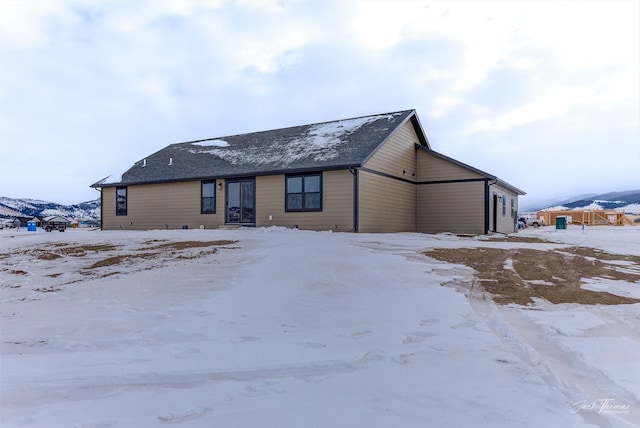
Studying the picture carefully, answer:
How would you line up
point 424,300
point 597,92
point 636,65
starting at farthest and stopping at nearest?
point 597,92 < point 636,65 < point 424,300

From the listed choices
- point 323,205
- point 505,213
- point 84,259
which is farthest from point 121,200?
point 505,213

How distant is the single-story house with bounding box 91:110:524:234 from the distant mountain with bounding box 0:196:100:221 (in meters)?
24.2

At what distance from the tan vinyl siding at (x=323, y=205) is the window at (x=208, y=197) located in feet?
8.06

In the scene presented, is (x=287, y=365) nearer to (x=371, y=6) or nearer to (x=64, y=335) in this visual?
(x=64, y=335)

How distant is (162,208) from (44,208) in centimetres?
3578

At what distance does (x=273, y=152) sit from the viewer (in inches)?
693

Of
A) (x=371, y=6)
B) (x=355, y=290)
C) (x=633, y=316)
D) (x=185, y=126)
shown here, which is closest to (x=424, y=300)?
(x=355, y=290)

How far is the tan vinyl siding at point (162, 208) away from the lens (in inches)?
698

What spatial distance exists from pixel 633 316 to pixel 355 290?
11.1ft

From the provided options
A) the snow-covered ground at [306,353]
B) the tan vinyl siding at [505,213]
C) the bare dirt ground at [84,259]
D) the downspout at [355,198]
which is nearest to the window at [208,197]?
the bare dirt ground at [84,259]

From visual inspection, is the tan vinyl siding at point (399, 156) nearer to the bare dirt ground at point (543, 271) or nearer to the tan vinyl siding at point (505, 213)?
the tan vinyl siding at point (505, 213)

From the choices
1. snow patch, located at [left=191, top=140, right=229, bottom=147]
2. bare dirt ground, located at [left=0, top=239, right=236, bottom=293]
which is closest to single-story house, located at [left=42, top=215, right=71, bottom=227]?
snow patch, located at [left=191, top=140, right=229, bottom=147]

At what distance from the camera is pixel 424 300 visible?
5.17 m

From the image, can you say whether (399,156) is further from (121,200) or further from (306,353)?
(306,353)
